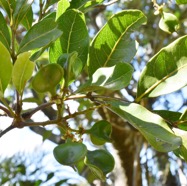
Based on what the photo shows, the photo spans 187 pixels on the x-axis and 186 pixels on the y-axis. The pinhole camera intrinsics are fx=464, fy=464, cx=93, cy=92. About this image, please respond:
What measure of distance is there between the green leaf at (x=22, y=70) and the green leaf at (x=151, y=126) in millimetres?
125

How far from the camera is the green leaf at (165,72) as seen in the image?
66cm

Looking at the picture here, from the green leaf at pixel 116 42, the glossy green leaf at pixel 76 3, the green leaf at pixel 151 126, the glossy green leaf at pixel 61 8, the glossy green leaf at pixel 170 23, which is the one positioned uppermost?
the glossy green leaf at pixel 61 8

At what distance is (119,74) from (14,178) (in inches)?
52.2

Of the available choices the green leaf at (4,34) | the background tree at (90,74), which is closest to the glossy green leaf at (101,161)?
the background tree at (90,74)

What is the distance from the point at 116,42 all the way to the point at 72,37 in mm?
70

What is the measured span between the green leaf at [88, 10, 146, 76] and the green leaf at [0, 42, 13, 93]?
0.42 ft

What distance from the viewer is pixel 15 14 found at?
726 mm

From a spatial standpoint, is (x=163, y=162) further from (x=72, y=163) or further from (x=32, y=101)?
(x=72, y=163)

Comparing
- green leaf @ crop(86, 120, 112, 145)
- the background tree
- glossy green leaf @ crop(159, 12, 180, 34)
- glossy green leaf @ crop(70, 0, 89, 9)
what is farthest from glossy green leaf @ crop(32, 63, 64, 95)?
glossy green leaf @ crop(159, 12, 180, 34)

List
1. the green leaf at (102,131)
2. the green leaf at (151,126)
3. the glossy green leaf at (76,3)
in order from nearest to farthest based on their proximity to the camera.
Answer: the green leaf at (151,126), the green leaf at (102,131), the glossy green leaf at (76,3)

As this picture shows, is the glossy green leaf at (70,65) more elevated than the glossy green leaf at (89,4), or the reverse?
the glossy green leaf at (70,65)

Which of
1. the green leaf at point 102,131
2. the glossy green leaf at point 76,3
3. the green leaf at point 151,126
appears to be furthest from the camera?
the glossy green leaf at point 76,3

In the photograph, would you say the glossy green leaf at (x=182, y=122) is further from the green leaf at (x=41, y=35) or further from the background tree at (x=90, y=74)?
the green leaf at (x=41, y=35)

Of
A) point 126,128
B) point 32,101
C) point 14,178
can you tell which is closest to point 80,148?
point 32,101
